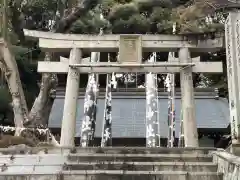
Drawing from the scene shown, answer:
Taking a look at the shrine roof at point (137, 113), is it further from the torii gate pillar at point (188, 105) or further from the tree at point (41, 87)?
the torii gate pillar at point (188, 105)

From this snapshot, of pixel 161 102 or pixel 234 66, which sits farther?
pixel 161 102

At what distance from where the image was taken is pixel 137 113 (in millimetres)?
13609

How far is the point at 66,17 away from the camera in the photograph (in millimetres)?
14266

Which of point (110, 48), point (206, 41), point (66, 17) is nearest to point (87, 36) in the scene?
point (110, 48)

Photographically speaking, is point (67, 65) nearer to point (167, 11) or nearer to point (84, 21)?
point (84, 21)

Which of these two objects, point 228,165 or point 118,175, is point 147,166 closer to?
point 118,175

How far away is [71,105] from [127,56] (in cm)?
205

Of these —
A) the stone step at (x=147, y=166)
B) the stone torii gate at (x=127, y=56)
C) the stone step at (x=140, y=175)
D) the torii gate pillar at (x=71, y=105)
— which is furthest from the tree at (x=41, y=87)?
the stone step at (x=140, y=175)

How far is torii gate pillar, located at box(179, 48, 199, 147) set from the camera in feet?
30.0

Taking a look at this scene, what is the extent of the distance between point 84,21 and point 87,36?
5.79 metres

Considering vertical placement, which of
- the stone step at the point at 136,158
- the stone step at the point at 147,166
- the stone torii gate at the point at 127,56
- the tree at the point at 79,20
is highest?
the tree at the point at 79,20

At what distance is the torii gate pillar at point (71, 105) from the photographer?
929cm

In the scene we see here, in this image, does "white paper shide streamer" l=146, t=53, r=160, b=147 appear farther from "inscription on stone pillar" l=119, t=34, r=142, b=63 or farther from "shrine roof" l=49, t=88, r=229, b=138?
"inscription on stone pillar" l=119, t=34, r=142, b=63

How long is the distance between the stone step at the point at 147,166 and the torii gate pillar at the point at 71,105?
325 cm
